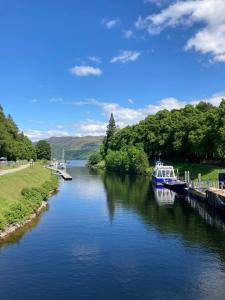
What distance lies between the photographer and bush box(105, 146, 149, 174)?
542 feet

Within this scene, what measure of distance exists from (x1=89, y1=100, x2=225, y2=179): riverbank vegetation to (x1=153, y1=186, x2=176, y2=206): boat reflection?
40.4 feet

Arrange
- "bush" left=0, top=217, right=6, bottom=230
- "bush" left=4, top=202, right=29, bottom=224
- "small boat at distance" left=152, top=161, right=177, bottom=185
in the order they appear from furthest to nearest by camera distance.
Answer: "small boat at distance" left=152, top=161, right=177, bottom=185 → "bush" left=4, top=202, right=29, bottom=224 → "bush" left=0, top=217, right=6, bottom=230

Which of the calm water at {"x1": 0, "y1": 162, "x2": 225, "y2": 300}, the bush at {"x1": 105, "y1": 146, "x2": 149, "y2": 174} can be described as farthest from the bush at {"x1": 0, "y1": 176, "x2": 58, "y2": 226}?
the bush at {"x1": 105, "y1": 146, "x2": 149, "y2": 174}

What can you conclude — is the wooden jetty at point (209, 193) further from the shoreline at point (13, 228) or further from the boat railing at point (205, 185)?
the shoreline at point (13, 228)

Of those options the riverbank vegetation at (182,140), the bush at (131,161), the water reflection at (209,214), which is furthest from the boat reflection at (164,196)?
the bush at (131,161)

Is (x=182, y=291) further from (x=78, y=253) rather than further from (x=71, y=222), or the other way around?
(x=71, y=222)

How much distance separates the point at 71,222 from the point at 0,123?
66748 mm

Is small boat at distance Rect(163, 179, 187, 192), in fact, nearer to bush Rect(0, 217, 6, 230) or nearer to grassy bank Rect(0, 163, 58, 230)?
grassy bank Rect(0, 163, 58, 230)

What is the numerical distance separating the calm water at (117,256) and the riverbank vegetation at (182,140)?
146ft

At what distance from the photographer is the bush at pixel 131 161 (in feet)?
542

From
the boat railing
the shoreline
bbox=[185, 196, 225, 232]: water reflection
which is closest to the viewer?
the shoreline

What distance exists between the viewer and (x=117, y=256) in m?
40.8

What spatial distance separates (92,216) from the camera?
6438 cm

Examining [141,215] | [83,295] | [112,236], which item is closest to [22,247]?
Result: [112,236]
